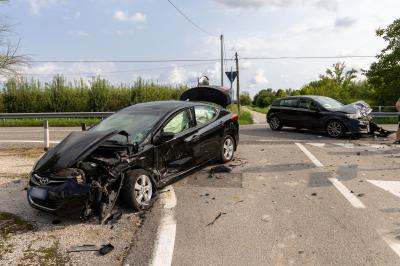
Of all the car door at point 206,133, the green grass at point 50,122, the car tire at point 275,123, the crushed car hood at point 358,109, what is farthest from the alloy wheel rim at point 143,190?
the green grass at point 50,122

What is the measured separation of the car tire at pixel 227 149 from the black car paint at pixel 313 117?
18.7 feet

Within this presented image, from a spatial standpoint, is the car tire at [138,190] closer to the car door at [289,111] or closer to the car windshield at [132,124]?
the car windshield at [132,124]

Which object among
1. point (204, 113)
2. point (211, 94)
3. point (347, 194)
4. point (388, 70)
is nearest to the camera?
point (347, 194)

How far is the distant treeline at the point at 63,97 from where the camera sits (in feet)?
88.8

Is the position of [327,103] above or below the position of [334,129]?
above

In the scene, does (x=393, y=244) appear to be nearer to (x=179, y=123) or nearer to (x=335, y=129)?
(x=179, y=123)

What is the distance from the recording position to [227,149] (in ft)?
27.9

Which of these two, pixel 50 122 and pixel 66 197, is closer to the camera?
pixel 66 197

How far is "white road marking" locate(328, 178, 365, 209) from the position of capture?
5.57 metres

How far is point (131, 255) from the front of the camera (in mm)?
4027

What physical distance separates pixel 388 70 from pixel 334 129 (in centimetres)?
1794

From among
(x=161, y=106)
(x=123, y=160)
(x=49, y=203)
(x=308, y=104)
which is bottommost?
(x=49, y=203)

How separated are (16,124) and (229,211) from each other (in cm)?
1995

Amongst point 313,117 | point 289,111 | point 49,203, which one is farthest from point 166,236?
point 289,111
